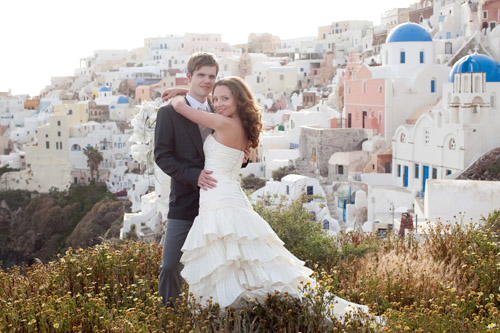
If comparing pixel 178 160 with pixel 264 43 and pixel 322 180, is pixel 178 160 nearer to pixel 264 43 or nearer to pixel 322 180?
pixel 322 180

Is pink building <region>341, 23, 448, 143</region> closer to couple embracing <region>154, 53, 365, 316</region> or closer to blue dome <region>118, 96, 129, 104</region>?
couple embracing <region>154, 53, 365, 316</region>

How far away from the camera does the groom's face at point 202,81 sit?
197 inches

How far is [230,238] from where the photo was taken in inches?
182

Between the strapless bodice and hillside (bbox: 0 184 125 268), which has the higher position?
the strapless bodice

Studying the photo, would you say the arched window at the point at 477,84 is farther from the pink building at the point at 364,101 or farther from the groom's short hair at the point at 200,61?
the groom's short hair at the point at 200,61

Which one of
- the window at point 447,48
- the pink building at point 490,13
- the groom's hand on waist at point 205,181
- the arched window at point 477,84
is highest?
the pink building at point 490,13

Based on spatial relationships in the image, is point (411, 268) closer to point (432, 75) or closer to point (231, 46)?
point (432, 75)

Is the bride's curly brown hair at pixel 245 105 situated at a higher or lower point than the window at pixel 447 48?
lower

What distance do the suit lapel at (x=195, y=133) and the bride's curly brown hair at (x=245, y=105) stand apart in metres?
0.36

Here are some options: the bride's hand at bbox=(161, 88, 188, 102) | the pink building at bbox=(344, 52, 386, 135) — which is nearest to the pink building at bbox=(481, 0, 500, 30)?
the pink building at bbox=(344, 52, 386, 135)

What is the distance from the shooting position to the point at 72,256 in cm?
595

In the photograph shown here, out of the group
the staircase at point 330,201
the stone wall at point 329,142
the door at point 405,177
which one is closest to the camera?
the staircase at point 330,201

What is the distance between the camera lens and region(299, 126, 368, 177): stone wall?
27531 millimetres

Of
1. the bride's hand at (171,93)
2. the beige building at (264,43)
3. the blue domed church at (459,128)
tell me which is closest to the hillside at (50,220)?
the blue domed church at (459,128)
